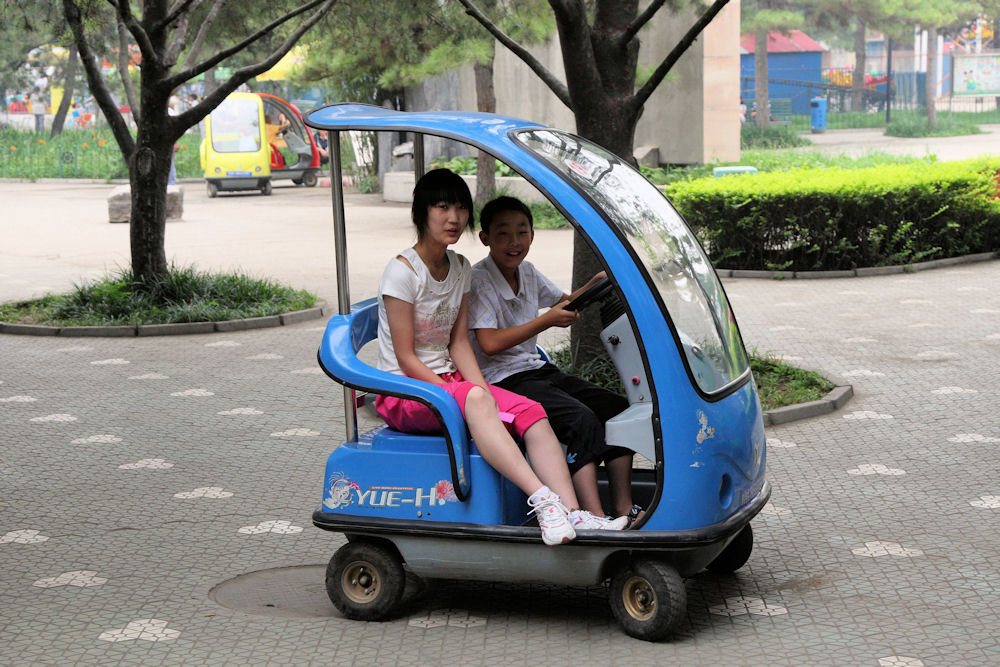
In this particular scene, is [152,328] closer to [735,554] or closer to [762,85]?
[735,554]

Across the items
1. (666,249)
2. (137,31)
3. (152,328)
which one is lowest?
(152,328)

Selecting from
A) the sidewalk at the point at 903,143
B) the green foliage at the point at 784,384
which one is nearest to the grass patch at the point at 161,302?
the green foliage at the point at 784,384

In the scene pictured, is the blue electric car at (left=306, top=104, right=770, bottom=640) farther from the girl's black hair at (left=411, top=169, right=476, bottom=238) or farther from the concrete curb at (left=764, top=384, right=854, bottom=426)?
the concrete curb at (left=764, top=384, right=854, bottom=426)

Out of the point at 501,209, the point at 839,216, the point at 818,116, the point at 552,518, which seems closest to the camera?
the point at 552,518

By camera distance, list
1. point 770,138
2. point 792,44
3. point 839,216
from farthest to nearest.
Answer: point 792,44 < point 770,138 < point 839,216

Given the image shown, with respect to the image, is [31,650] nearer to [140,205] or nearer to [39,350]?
[39,350]

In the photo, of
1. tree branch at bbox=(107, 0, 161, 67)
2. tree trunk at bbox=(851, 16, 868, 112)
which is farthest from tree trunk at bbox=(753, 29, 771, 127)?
tree branch at bbox=(107, 0, 161, 67)

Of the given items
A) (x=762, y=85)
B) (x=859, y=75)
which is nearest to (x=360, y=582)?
(x=762, y=85)

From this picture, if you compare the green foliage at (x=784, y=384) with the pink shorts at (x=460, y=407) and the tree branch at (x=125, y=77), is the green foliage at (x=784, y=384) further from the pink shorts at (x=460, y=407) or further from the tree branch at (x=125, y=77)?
the tree branch at (x=125, y=77)

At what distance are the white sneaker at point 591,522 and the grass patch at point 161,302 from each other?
23.2 feet

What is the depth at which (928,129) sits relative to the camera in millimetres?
42000

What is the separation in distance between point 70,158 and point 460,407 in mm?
34974

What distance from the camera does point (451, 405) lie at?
13.1 ft

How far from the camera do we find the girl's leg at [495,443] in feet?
12.9
